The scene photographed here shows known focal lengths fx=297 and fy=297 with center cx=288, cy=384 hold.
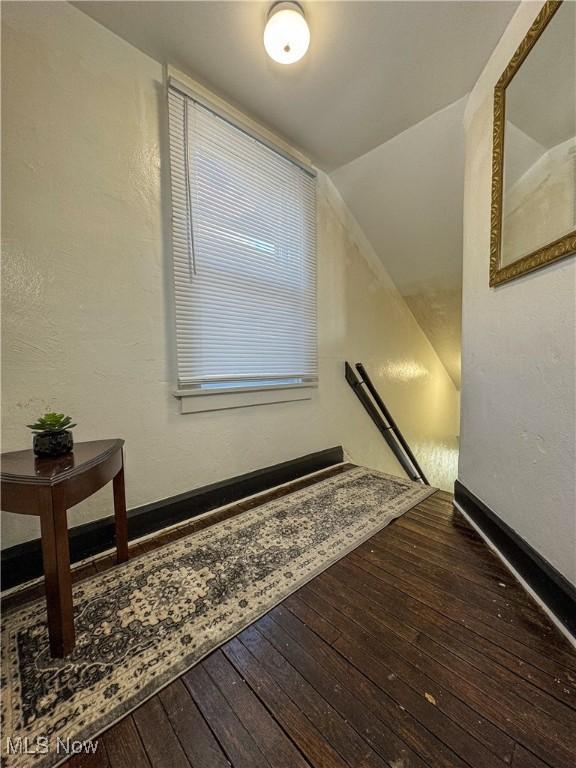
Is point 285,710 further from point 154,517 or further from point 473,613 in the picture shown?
point 154,517

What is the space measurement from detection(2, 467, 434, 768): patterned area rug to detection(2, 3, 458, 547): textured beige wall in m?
0.36

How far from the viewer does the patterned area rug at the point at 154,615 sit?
28.3 inches

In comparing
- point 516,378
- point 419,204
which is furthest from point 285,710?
point 419,204

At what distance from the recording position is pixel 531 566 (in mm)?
1069

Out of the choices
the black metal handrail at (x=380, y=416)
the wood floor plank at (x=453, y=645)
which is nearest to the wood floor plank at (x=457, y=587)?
the wood floor plank at (x=453, y=645)

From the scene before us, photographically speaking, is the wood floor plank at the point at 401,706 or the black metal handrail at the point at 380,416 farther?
the black metal handrail at the point at 380,416

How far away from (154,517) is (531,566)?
160cm

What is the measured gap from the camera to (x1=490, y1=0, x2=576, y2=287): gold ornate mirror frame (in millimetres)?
1051

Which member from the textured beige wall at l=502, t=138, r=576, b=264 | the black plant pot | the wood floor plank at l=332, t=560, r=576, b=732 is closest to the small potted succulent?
the black plant pot

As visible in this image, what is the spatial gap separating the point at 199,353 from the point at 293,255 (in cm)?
105

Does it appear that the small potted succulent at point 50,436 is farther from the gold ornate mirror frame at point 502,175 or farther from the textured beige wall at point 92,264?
the gold ornate mirror frame at point 502,175

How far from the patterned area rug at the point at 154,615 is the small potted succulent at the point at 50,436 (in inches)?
21.3

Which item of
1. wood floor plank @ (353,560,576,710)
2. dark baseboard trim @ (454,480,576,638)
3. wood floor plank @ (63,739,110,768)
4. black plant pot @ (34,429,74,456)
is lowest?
wood floor plank @ (353,560,576,710)

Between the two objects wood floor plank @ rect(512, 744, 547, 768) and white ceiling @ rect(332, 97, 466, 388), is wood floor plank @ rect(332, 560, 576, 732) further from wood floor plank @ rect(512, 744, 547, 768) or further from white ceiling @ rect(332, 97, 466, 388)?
white ceiling @ rect(332, 97, 466, 388)
